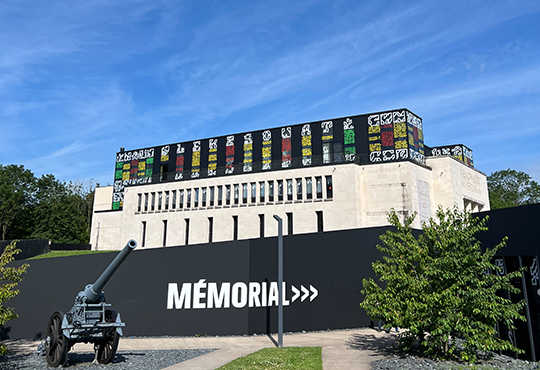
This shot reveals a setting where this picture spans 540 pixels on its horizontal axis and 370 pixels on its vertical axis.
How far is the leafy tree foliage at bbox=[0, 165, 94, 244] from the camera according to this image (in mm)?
73062

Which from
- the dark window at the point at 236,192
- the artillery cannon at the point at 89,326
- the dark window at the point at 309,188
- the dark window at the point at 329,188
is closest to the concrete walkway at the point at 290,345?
the artillery cannon at the point at 89,326

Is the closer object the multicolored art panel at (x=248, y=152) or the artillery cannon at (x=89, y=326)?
the artillery cannon at (x=89, y=326)

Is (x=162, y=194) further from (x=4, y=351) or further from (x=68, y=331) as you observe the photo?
(x=68, y=331)

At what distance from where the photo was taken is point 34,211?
75.9m

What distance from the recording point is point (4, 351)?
16984 millimetres

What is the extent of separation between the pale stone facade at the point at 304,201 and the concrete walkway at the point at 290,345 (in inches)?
1186

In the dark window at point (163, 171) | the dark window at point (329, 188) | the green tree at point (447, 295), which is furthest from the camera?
the dark window at point (163, 171)

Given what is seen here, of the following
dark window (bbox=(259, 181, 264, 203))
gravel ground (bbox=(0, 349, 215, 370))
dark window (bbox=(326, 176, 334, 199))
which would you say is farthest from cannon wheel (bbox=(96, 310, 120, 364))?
dark window (bbox=(259, 181, 264, 203))

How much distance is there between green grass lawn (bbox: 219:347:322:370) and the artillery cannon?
429cm

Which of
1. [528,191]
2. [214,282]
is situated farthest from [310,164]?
[528,191]

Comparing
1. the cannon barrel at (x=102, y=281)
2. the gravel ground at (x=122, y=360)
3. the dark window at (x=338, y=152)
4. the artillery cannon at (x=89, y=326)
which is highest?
the dark window at (x=338, y=152)

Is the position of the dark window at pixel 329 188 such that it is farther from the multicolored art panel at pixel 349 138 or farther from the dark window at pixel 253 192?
the dark window at pixel 253 192

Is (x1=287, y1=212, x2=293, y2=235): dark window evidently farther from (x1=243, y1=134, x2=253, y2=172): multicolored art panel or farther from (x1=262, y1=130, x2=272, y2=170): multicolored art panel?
(x1=243, y1=134, x2=253, y2=172): multicolored art panel

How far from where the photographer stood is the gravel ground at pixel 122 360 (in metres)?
14.0
